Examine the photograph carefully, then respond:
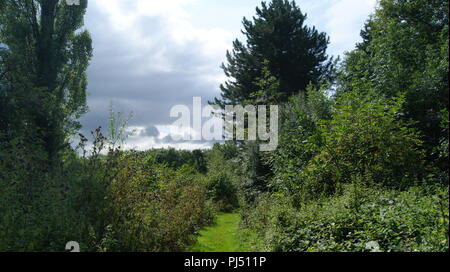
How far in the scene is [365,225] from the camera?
14.7 ft

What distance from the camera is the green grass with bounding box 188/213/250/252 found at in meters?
6.58

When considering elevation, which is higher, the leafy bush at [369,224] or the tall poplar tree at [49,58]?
the tall poplar tree at [49,58]

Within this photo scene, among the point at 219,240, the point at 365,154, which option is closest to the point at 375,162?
the point at 365,154

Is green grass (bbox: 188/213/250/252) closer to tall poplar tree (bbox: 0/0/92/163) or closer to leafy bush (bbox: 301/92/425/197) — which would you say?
leafy bush (bbox: 301/92/425/197)

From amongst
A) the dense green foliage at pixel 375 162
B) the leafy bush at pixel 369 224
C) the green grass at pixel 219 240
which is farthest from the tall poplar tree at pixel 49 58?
the leafy bush at pixel 369 224

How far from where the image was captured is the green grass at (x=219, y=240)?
259 inches

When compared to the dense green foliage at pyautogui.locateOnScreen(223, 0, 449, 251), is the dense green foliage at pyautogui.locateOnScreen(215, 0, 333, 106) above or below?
above

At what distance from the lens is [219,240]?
765cm

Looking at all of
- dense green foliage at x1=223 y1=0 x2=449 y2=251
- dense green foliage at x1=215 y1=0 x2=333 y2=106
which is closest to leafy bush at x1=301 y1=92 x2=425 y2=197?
dense green foliage at x1=223 y1=0 x2=449 y2=251

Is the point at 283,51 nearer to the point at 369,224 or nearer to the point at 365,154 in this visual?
the point at 365,154

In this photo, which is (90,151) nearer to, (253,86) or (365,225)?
(365,225)

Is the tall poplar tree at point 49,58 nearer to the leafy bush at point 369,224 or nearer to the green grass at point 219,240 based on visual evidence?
the green grass at point 219,240
